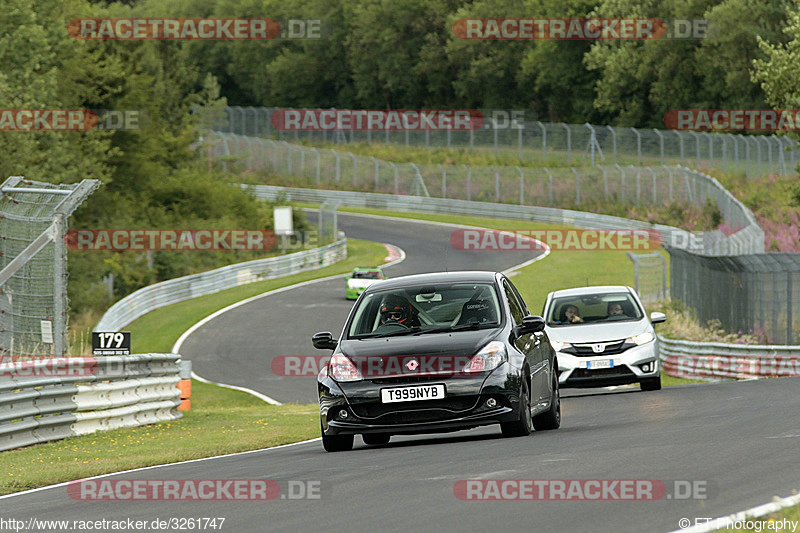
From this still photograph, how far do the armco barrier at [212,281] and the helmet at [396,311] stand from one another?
25945mm

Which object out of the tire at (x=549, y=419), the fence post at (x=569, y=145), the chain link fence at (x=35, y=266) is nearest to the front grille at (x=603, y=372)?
the tire at (x=549, y=419)

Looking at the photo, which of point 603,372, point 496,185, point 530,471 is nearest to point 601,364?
point 603,372

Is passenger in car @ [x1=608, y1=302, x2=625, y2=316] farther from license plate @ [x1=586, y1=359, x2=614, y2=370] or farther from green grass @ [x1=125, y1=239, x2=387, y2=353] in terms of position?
green grass @ [x1=125, y1=239, x2=387, y2=353]

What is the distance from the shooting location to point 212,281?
169 feet

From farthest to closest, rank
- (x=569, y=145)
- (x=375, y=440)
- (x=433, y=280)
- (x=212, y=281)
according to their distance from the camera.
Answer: (x=569, y=145) → (x=212, y=281) → (x=375, y=440) → (x=433, y=280)

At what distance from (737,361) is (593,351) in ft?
20.1

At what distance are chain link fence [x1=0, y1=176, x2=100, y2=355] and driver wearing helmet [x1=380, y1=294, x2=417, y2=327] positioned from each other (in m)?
5.19

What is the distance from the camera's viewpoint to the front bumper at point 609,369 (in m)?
18.9

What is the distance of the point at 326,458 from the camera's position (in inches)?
441

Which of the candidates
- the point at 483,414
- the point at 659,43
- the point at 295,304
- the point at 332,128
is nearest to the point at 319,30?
the point at 332,128

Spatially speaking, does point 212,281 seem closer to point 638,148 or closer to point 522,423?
point 638,148

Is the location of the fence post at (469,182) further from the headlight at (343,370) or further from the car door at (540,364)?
the headlight at (343,370)

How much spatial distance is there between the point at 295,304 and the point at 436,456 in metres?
35.1

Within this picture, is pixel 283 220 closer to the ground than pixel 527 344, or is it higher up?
closer to the ground
